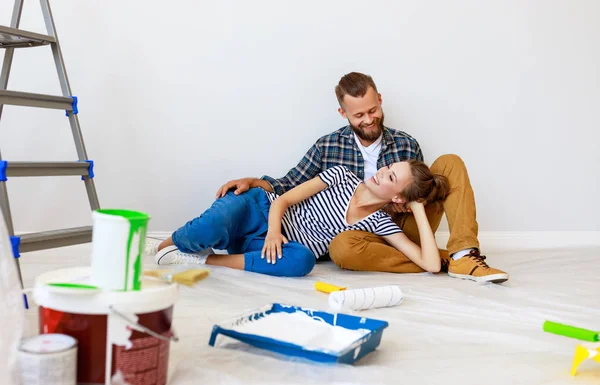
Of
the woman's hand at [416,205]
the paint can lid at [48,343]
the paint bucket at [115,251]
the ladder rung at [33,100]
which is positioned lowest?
the paint can lid at [48,343]

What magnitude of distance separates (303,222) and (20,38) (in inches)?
47.6

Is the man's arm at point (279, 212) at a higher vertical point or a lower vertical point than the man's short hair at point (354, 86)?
lower

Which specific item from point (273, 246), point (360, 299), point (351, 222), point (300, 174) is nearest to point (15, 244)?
point (273, 246)

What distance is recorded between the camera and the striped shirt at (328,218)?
227cm

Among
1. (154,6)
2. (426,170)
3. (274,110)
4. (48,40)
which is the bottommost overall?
(426,170)

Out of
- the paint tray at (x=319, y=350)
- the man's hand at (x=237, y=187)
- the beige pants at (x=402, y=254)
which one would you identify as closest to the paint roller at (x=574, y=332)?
the paint tray at (x=319, y=350)

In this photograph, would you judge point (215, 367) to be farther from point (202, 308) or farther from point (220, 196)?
point (220, 196)

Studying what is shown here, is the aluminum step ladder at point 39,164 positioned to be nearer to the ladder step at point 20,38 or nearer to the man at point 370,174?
the ladder step at point 20,38

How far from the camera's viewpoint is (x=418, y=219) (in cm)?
219

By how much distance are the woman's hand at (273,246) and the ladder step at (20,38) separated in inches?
40.2

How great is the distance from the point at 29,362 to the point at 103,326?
11 centimetres

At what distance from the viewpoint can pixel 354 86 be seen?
2439 millimetres

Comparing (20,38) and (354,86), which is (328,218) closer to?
(354,86)

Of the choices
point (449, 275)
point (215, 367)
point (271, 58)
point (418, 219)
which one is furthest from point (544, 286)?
point (271, 58)
